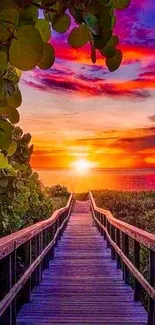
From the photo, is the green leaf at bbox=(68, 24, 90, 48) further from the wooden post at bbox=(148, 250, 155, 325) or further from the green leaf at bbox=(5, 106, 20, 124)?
the wooden post at bbox=(148, 250, 155, 325)

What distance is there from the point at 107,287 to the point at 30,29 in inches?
215

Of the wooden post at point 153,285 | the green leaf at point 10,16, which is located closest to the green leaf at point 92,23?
the green leaf at point 10,16

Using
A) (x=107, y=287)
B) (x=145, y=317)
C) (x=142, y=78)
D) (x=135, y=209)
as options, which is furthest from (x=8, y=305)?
(x=135, y=209)

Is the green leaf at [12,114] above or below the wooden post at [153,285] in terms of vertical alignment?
above

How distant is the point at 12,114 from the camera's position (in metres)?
1.22

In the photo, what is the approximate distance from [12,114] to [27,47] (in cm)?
39

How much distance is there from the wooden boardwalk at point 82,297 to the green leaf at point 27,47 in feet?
12.4

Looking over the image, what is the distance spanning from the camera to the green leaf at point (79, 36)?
3.24 ft

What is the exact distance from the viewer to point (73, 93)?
17016 mm

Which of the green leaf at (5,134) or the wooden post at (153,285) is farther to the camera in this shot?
the wooden post at (153,285)

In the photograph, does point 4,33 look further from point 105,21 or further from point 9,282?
point 9,282

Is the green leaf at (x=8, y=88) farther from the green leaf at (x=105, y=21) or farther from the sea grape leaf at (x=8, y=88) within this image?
the green leaf at (x=105, y=21)

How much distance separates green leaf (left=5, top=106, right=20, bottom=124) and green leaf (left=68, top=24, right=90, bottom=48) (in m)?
0.24

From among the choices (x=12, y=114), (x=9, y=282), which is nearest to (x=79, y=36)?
(x=12, y=114)
